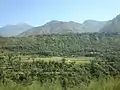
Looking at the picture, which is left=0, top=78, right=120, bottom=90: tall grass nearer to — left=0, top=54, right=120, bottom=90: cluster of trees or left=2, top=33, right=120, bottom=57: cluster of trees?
left=0, top=54, right=120, bottom=90: cluster of trees

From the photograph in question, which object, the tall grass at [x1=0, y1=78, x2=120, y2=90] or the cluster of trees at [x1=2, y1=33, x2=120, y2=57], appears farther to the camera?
the cluster of trees at [x1=2, y1=33, x2=120, y2=57]

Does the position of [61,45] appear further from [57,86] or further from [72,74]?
[57,86]

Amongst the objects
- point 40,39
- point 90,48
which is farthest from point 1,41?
point 90,48

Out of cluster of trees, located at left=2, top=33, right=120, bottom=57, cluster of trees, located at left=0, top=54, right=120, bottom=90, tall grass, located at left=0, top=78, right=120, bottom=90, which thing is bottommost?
cluster of trees, located at left=2, top=33, right=120, bottom=57

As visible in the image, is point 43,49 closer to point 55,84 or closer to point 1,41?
point 1,41

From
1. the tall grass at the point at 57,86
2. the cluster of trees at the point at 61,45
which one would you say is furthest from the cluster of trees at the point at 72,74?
the cluster of trees at the point at 61,45

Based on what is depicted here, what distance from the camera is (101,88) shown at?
5.33 metres

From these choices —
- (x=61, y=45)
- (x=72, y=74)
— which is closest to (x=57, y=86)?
(x=72, y=74)

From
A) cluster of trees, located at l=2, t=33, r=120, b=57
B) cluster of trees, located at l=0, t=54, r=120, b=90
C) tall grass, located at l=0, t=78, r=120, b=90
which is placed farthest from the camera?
cluster of trees, located at l=2, t=33, r=120, b=57

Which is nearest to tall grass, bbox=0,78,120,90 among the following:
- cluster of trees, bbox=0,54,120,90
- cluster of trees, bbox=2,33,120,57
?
cluster of trees, bbox=0,54,120,90

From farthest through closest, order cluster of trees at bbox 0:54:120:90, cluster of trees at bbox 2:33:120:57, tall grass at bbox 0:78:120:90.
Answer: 1. cluster of trees at bbox 2:33:120:57
2. cluster of trees at bbox 0:54:120:90
3. tall grass at bbox 0:78:120:90

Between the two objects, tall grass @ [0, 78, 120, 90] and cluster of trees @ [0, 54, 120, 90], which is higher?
tall grass @ [0, 78, 120, 90]

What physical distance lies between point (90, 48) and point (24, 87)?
582 feet

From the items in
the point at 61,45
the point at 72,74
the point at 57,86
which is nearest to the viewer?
the point at 57,86
